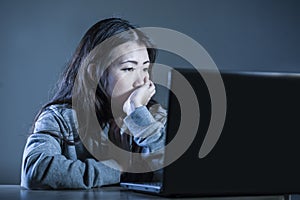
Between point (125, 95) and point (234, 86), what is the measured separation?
0.68 metres

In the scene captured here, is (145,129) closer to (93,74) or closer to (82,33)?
(93,74)

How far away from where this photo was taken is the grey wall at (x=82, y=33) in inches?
103

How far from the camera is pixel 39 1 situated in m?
2.67

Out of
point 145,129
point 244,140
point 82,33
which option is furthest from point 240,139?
point 82,33

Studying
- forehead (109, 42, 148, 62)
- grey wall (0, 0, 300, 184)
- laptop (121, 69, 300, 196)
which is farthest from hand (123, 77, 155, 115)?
grey wall (0, 0, 300, 184)

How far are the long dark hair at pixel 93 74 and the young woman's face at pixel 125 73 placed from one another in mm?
31

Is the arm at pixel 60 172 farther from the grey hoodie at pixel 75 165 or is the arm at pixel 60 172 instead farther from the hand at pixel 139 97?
the hand at pixel 139 97

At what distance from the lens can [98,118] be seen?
4.86 ft

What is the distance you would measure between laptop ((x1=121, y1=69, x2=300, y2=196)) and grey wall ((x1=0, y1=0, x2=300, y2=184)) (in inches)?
75.1

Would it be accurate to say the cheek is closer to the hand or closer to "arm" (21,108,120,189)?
the hand

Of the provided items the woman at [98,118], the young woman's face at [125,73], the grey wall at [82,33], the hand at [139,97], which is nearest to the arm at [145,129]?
the woman at [98,118]

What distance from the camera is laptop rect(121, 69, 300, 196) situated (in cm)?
76

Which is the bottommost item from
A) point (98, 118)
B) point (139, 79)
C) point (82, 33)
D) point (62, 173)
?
point (62, 173)

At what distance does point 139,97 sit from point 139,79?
0.09 m
